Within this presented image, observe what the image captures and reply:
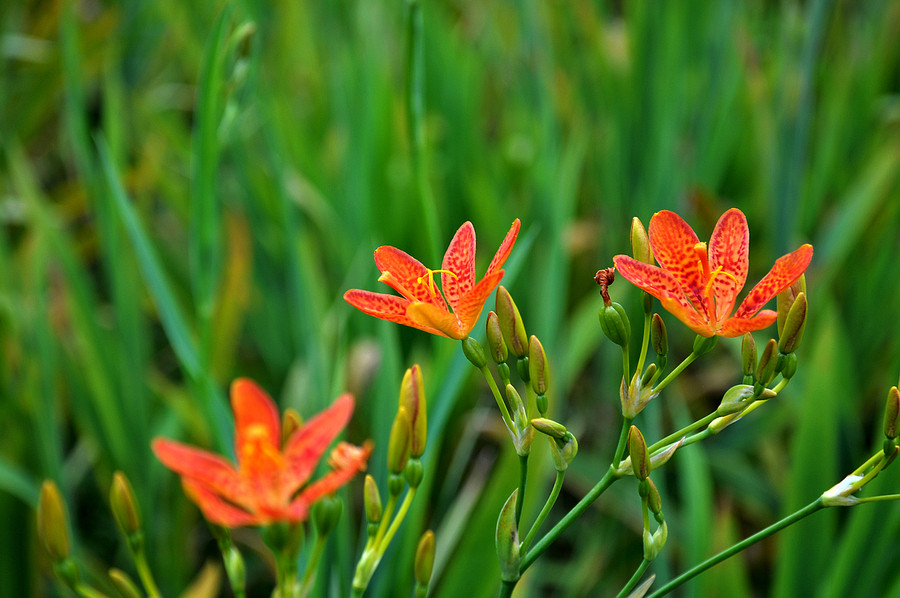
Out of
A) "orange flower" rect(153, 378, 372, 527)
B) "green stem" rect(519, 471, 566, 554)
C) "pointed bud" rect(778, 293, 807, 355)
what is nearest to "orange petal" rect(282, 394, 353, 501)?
"orange flower" rect(153, 378, 372, 527)

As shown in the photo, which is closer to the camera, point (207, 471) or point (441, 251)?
point (207, 471)

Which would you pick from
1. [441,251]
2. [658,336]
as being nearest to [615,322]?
[658,336]

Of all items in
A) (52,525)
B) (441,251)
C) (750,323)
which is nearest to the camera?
(750,323)

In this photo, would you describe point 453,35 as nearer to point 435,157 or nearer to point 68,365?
point 435,157

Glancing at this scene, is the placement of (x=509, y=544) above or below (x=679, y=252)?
below

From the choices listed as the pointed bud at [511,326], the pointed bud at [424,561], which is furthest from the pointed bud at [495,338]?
the pointed bud at [424,561]

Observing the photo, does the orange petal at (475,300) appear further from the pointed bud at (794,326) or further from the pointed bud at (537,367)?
the pointed bud at (794,326)

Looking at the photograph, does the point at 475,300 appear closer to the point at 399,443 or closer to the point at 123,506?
the point at 399,443
